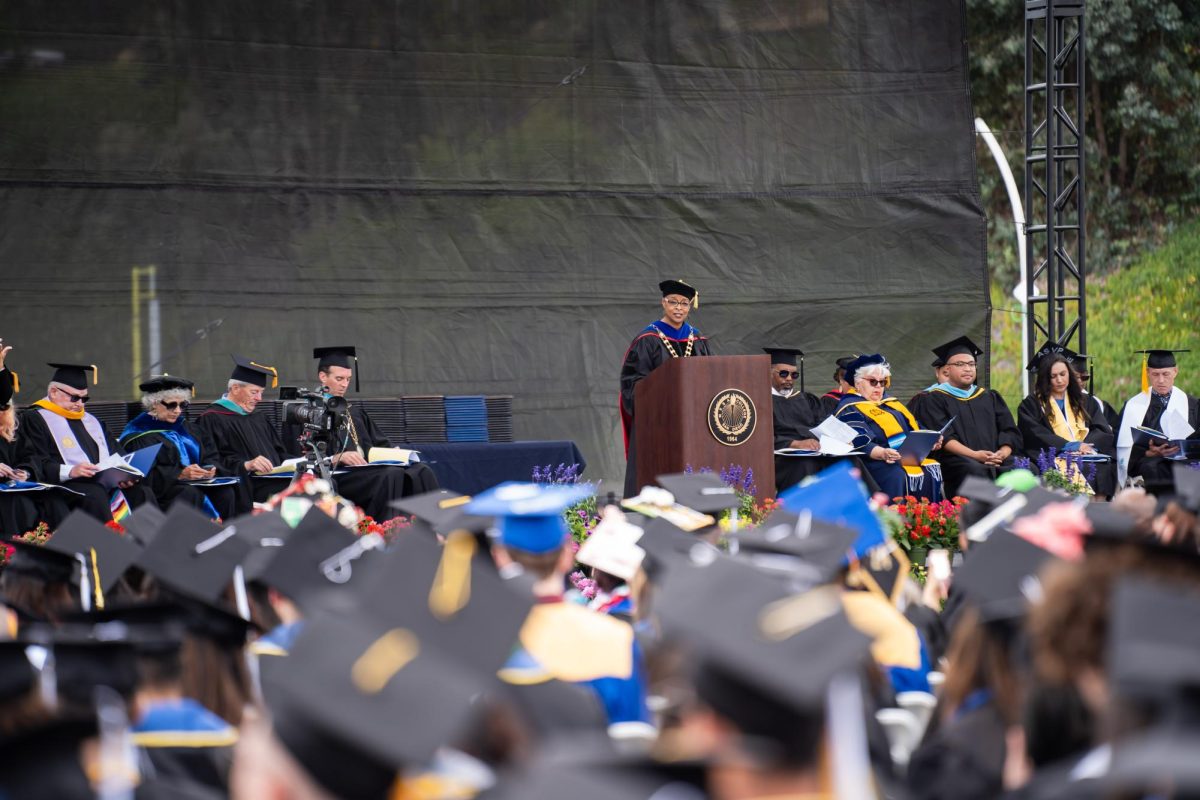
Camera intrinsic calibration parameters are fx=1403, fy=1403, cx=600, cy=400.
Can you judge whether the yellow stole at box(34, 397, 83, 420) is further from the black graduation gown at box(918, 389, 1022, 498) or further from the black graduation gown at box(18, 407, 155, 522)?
the black graduation gown at box(918, 389, 1022, 498)

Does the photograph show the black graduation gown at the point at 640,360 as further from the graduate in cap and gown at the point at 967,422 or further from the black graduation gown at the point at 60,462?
the black graduation gown at the point at 60,462

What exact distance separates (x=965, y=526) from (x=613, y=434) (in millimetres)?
7894

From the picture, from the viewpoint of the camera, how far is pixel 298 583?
3201 millimetres

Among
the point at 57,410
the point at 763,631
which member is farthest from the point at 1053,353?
the point at 763,631

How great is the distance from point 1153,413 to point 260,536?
29.6ft

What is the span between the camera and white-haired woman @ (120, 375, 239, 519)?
878cm

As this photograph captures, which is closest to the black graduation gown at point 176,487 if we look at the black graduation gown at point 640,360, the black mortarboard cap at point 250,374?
the black mortarboard cap at point 250,374

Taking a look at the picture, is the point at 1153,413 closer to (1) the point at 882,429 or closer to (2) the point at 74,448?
(1) the point at 882,429

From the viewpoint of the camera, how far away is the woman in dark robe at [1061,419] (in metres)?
10.3

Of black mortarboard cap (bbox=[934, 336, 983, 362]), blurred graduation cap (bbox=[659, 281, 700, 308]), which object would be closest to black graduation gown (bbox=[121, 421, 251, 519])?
blurred graduation cap (bbox=[659, 281, 700, 308])

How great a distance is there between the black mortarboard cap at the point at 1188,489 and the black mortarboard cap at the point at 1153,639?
1.85m

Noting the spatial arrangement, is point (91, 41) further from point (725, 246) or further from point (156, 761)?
point (156, 761)

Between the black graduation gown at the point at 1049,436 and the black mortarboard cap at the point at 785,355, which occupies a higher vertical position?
the black mortarboard cap at the point at 785,355

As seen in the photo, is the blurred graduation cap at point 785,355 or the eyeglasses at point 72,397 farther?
the blurred graduation cap at point 785,355
